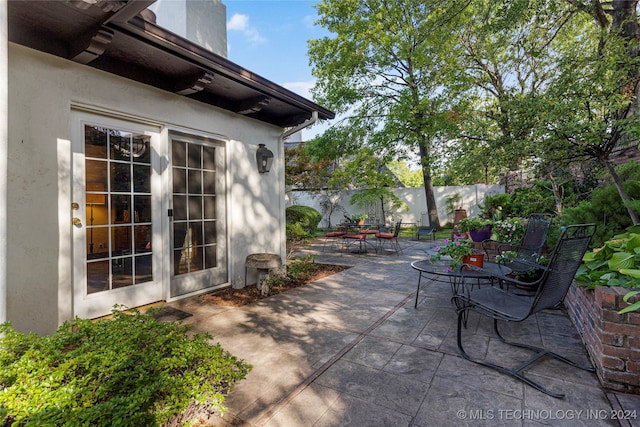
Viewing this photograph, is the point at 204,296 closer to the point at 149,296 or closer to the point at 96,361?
the point at 149,296

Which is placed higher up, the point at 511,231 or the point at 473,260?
the point at 511,231

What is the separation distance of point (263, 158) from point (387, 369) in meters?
3.47

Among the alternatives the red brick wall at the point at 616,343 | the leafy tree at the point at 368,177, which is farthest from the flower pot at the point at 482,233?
the leafy tree at the point at 368,177

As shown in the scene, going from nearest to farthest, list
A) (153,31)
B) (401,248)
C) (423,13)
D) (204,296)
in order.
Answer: (153,31) < (204,296) < (401,248) < (423,13)

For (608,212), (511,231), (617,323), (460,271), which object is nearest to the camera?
(617,323)

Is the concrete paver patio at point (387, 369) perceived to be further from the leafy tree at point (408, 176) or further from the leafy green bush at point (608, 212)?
the leafy tree at point (408, 176)

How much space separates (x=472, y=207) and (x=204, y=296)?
39.4 ft

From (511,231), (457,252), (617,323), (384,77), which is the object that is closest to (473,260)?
(457,252)

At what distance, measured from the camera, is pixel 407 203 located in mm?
14250

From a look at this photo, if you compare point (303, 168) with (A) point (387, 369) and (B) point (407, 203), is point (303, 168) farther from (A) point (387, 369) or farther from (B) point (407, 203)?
(A) point (387, 369)

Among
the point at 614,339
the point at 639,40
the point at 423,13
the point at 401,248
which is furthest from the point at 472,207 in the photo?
the point at 614,339

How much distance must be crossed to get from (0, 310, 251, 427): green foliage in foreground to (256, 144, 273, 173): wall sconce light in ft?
10.8

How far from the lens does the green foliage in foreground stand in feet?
3.28

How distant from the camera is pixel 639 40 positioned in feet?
15.3
